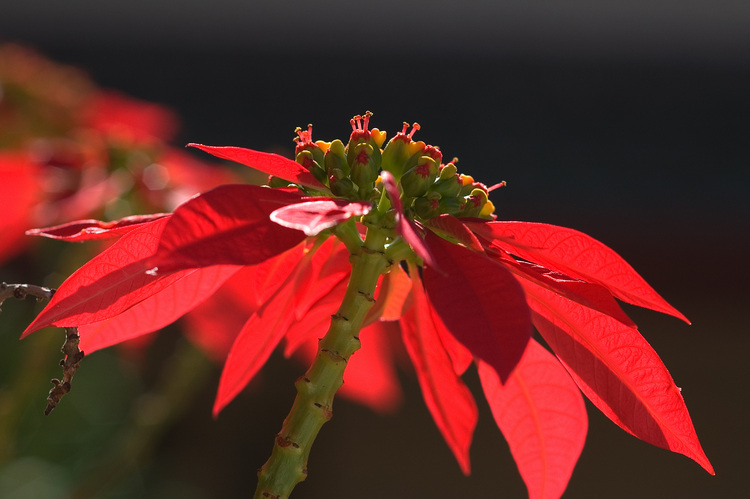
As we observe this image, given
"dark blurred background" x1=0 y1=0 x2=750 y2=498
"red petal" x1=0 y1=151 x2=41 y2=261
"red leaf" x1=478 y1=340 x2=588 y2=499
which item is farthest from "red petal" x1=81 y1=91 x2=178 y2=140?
"red leaf" x1=478 y1=340 x2=588 y2=499

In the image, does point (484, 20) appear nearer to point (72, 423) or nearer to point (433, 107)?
point (433, 107)

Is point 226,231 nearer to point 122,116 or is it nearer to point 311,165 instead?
point 311,165

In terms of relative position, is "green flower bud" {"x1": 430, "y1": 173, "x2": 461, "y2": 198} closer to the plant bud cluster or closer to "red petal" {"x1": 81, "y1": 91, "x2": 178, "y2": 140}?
the plant bud cluster

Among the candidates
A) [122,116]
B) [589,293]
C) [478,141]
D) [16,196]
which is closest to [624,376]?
[589,293]

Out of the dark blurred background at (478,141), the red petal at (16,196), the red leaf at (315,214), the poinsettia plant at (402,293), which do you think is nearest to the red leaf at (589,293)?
the poinsettia plant at (402,293)

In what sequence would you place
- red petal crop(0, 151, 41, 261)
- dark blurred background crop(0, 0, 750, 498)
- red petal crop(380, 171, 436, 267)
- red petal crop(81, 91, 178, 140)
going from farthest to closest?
dark blurred background crop(0, 0, 750, 498) → red petal crop(81, 91, 178, 140) → red petal crop(0, 151, 41, 261) → red petal crop(380, 171, 436, 267)
